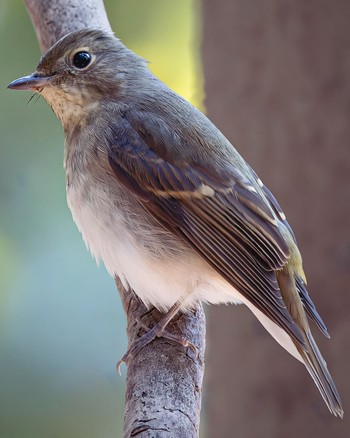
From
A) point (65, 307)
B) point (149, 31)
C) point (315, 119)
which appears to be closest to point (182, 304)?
point (315, 119)

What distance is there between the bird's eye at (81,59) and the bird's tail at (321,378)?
112 centimetres

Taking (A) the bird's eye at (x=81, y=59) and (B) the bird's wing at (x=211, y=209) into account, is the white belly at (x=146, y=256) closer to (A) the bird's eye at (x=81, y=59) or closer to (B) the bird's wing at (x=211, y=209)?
(B) the bird's wing at (x=211, y=209)

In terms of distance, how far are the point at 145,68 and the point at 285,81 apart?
25.3 inches

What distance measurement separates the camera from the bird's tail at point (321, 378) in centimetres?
Result: 224

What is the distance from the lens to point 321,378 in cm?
227

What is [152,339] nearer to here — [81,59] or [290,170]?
[81,59]

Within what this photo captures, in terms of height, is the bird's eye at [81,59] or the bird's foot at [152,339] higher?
the bird's eye at [81,59]

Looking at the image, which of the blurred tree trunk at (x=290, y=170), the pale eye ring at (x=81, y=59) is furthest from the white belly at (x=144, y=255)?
the blurred tree trunk at (x=290, y=170)

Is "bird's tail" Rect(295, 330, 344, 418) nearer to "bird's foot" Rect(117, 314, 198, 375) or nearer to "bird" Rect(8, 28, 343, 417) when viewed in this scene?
"bird" Rect(8, 28, 343, 417)

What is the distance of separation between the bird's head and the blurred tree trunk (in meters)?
0.67

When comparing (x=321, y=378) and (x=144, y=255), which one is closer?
(x=321, y=378)

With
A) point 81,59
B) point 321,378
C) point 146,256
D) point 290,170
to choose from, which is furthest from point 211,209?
point 290,170

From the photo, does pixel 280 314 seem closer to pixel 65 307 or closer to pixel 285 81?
pixel 285 81

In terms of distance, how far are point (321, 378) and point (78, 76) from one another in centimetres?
120
